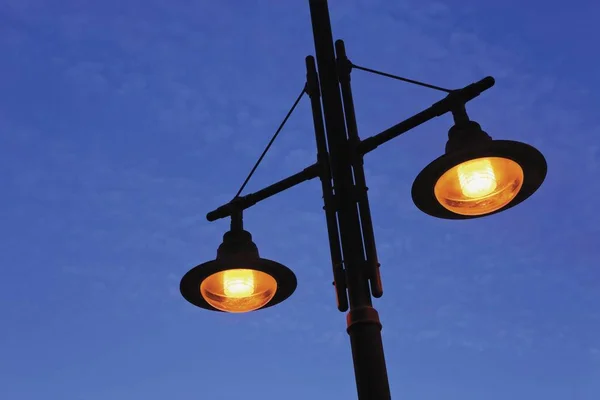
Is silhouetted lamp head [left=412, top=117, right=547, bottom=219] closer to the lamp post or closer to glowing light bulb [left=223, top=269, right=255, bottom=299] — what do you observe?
the lamp post

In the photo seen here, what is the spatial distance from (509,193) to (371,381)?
Result: 1799 mm

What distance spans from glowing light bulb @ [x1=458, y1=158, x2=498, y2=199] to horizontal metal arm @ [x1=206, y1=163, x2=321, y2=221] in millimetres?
949

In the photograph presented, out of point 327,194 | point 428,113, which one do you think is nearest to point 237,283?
point 327,194

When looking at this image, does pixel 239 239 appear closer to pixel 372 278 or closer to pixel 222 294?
pixel 222 294

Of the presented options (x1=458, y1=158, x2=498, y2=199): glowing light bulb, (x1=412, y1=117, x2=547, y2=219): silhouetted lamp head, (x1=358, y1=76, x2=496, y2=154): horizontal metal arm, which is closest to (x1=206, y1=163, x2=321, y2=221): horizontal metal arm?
(x1=358, y1=76, x2=496, y2=154): horizontal metal arm

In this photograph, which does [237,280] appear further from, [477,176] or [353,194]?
[477,176]

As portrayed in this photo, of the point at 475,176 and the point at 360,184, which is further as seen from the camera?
the point at 475,176

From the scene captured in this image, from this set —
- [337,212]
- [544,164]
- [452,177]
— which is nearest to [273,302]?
[337,212]

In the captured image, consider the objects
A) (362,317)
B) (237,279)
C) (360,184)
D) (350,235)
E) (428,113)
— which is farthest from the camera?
(237,279)

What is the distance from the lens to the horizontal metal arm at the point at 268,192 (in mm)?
4359

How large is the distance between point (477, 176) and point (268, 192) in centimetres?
143

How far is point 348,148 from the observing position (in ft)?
13.7

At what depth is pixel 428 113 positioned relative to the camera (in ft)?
14.0

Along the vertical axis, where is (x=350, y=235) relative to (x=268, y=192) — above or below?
below
